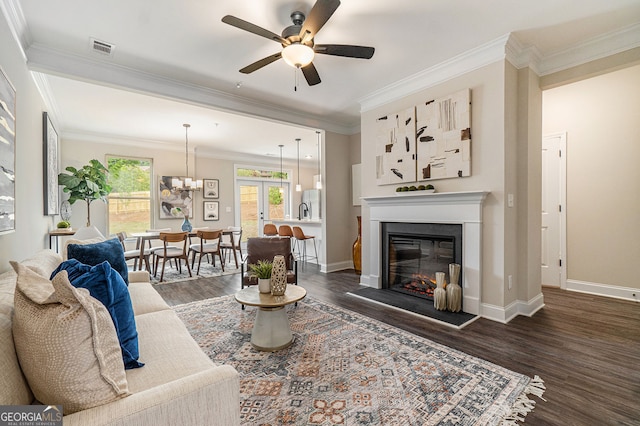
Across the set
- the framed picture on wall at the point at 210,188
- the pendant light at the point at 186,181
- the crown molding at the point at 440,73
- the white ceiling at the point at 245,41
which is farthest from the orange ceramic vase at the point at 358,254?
the framed picture on wall at the point at 210,188

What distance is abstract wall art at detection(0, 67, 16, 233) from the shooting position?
1916mm

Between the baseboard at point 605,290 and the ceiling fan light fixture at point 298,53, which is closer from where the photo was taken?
the ceiling fan light fixture at point 298,53

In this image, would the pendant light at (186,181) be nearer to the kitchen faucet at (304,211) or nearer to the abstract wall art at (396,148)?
the kitchen faucet at (304,211)

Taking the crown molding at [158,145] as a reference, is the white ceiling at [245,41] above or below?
above

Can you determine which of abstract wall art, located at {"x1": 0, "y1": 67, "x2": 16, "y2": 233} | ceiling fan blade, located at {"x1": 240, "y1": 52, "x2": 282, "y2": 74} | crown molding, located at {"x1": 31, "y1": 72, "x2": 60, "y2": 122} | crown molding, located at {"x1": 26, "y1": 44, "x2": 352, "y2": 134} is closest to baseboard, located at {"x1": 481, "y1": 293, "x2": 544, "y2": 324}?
ceiling fan blade, located at {"x1": 240, "y1": 52, "x2": 282, "y2": 74}

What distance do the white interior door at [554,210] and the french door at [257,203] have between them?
6646 mm

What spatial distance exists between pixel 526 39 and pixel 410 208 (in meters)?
A: 2.08

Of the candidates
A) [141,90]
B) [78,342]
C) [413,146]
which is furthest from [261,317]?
[141,90]

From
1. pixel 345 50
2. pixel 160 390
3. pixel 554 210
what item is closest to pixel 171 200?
pixel 345 50

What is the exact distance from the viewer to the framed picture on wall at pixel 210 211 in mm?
7439

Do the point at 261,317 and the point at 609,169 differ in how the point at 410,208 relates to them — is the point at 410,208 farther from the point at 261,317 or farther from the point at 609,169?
the point at 609,169

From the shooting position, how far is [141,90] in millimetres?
3438

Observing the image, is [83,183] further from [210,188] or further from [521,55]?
[521,55]

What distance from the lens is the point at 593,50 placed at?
2928 mm
